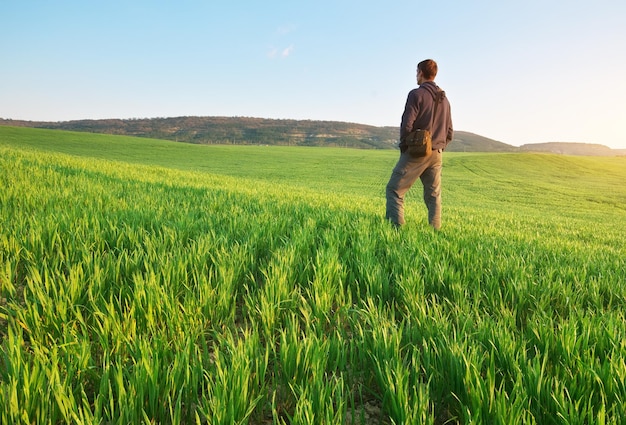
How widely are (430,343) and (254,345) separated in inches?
32.5

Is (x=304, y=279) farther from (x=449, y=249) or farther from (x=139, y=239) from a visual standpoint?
(x=449, y=249)

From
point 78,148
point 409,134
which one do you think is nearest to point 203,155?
point 78,148

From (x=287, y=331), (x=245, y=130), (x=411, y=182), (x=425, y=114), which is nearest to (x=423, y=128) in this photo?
(x=425, y=114)

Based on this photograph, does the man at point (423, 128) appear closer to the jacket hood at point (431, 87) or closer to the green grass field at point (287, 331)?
the jacket hood at point (431, 87)

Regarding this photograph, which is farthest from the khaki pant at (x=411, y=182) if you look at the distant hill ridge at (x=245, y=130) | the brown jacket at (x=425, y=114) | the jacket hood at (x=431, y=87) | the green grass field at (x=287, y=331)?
the distant hill ridge at (x=245, y=130)

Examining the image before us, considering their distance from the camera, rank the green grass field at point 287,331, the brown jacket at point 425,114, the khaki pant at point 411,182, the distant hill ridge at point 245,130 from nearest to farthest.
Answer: the green grass field at point 287,331, the brown jacket at point 425,114, the khaki pant at point 411,182, the distant hill ridge at point 245,130

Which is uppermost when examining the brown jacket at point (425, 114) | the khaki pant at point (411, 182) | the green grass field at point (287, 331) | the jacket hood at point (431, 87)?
the jacket hood at point (431, 87)

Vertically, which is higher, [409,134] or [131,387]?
[409,134]

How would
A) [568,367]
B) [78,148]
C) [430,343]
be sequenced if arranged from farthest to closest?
1. [78,148]
2. [430,343]
3. [568,367]

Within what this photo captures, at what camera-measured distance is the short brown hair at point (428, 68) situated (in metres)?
5.05

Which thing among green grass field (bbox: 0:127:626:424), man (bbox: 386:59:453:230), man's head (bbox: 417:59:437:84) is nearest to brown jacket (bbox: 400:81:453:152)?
man (bbox: 386:59:453:230)

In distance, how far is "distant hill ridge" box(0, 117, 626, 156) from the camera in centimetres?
12150

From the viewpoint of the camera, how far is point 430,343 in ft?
5.28

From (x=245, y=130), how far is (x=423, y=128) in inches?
5415
